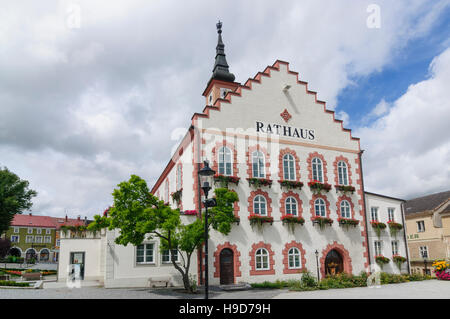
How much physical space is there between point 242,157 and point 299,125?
18.0 feet

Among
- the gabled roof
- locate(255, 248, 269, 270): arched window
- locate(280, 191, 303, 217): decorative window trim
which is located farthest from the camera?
the gabled roof

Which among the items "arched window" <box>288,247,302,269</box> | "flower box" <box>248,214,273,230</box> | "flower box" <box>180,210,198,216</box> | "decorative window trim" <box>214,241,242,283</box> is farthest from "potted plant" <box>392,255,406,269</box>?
"flower box" <box>180,210,198,216</box>

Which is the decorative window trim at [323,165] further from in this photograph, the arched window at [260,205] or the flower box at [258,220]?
the flower box at [258,220]

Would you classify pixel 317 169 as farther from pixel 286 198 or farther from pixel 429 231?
pixel 429 231

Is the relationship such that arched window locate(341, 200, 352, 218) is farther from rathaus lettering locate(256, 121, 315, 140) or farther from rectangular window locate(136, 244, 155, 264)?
rectangular window locate(136, 244, 155, 264)

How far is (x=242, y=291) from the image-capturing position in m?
18.6

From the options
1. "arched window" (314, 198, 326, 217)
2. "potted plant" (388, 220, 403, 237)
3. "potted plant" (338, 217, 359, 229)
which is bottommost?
"potted plant" (388, 220, 403, 237)

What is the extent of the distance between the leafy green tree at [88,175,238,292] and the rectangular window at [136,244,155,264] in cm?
249

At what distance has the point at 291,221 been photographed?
2238 cm

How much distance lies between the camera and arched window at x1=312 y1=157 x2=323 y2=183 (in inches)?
976

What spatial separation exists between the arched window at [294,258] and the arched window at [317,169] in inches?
211

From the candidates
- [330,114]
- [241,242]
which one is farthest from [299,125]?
[241,242]

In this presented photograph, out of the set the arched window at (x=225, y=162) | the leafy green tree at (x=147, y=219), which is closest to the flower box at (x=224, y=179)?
the arched window at (x=225, y=162)
